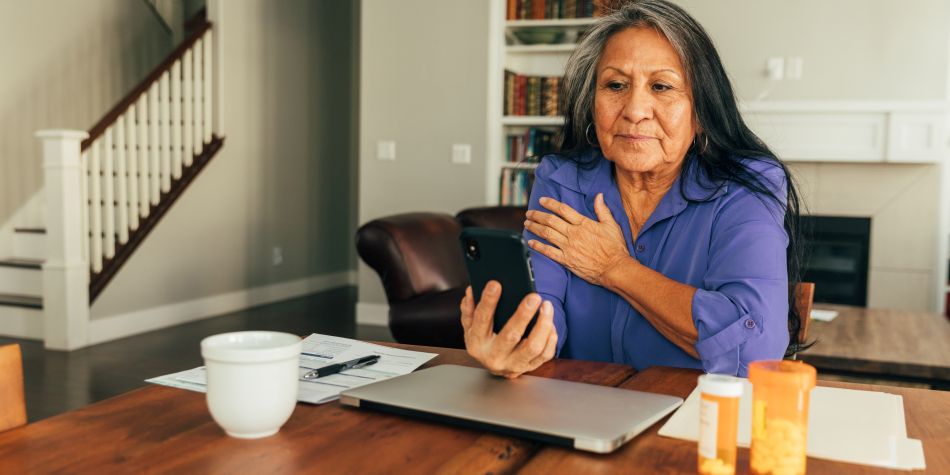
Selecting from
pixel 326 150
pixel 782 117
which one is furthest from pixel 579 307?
pixel 326 150

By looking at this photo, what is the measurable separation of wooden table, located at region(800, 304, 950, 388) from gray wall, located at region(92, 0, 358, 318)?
→ 379cm

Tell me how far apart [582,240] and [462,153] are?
12.7 ft

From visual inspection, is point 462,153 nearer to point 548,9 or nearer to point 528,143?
point 528,143

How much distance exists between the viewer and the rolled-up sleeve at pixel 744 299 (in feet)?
3.79

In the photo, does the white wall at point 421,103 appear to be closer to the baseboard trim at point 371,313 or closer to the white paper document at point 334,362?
the baseboard trim at point 371,313

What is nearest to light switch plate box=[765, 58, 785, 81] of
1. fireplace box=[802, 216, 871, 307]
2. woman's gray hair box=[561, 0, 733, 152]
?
fireplace box=[802, 216, 871, 307]

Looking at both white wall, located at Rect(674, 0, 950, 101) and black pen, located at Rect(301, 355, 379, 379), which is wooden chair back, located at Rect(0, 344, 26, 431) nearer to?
black pen, located at Rect(301, 355, 379, 379)

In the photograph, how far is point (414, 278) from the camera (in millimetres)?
3285

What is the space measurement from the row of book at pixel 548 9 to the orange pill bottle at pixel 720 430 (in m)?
4.43

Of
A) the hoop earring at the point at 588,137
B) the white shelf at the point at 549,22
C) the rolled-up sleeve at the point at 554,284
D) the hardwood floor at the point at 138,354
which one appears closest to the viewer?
Answer: the rolled-up sleeve at the point at 554,284

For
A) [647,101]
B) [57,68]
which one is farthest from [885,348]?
[57,68]

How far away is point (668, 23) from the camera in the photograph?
1.36 m

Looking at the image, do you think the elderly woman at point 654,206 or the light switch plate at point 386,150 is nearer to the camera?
the elderly woman at point 654,206

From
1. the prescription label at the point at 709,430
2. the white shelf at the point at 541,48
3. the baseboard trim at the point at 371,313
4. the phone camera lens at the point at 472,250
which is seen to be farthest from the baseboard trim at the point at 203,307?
the prescription label at the point at 709,430
